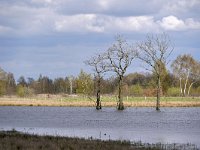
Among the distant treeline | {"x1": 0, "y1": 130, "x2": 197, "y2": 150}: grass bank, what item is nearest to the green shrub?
the distant treeline

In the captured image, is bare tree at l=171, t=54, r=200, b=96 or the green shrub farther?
bare tree at l=171, t=54, r=200, b=96

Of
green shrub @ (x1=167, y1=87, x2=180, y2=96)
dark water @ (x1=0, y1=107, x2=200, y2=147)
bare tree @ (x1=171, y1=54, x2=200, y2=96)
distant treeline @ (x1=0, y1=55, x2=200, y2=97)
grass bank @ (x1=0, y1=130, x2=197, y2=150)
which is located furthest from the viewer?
bare tree @ (x1=171, y1=54, x2=200, y2=96)

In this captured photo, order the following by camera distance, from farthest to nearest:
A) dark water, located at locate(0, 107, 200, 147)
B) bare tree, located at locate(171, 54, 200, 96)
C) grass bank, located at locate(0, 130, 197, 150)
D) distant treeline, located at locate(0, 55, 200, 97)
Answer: bare tree, located at locate(171, 54, 200, 96) < distant treeline, located at locate(0, 55, 200, 97) < dark water, located at locate(0, 107, 200, 147) < grass bank, located at locate(0, 130, 197, 150)

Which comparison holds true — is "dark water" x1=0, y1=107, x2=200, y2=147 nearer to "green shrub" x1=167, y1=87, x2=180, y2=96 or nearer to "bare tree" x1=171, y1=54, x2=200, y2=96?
"green shrub" x1=167, y1=87, x2=180, y2=96

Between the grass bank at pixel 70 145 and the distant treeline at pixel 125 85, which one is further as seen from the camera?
the distant treeline at pixel 125 85

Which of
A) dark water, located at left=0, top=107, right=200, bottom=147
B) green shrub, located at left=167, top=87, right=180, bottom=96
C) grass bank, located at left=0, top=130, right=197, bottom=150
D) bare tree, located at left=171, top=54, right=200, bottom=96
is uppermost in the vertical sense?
bare tree, located at left=171, top=54, right=200, bottom=96

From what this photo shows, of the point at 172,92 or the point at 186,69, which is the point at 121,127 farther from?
the point at 186,69

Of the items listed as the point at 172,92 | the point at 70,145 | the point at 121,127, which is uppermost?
the point at 172,92

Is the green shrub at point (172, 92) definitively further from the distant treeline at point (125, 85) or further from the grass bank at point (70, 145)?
the grass bank at point (70, 145)

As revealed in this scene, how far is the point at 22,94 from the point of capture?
118938mm

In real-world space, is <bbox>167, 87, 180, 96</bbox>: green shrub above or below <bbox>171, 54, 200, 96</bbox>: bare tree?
below

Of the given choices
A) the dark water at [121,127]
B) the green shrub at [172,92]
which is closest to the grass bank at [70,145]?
the dark water at [121,127]

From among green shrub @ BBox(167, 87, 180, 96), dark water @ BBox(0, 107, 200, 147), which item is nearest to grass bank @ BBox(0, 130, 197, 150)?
dark water @ BBox(0, 107, 200, 147)

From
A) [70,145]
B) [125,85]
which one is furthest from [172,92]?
[70,145]
